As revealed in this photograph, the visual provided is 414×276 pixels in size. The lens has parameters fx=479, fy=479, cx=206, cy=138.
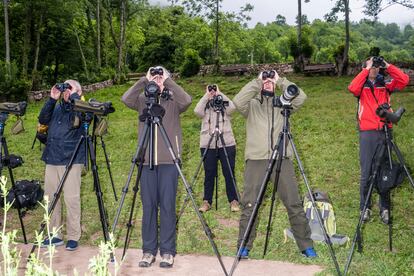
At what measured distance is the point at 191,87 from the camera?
2647cm

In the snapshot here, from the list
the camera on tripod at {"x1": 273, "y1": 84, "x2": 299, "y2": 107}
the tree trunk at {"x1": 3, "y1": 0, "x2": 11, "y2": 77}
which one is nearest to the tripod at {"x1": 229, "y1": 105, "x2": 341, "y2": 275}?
the camera on tripod at {"x1": 273, "y1": 84, "x2": 299, "y2": 107}

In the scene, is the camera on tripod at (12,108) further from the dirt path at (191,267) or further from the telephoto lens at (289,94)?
the telephoto lens at (289,94)

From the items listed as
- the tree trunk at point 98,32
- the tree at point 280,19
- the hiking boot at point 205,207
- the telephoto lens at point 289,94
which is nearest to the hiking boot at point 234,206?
the hiking boot at point 205,207

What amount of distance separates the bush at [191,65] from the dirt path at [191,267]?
86.4 ft

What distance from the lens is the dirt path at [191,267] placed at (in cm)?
482

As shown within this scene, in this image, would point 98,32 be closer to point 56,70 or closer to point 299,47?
point 56,70

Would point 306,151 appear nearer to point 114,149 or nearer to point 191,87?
point 114,149

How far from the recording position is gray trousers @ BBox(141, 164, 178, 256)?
4.92 metres

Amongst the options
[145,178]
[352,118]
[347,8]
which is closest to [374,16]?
[347,8]

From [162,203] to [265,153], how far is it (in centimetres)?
124

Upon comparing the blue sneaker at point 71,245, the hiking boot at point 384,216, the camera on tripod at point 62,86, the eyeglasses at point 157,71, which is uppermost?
the eyeglasses at point 157,71

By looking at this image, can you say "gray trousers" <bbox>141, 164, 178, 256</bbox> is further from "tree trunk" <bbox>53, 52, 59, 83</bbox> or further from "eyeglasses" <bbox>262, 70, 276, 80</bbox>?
"tree trunk" <bbox>53, 52, 59, 83</bbox>

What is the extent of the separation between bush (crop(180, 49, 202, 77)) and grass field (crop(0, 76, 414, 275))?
449 inches

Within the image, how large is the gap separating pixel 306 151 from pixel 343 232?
5.70 metres
